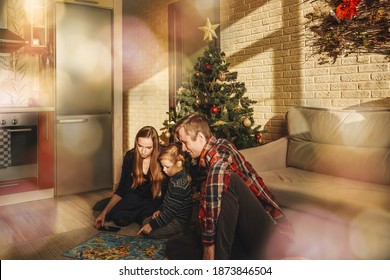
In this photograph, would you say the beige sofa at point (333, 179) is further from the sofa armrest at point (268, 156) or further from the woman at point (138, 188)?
the woman at point (138, 188)

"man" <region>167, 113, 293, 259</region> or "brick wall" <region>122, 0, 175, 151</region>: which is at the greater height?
"brick wall" <region>122, 0, 175, 151</region>

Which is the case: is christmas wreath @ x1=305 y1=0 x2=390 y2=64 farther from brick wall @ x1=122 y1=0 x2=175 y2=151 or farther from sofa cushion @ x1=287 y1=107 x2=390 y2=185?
brick wall @ x1=122 y1=0 x2=175 y2=151

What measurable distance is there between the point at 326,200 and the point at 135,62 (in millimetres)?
4585

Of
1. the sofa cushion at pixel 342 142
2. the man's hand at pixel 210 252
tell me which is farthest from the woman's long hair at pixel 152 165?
the man's hand at pixel 210 252

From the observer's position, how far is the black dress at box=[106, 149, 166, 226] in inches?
117

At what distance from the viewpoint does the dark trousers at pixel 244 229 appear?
1.69 meters

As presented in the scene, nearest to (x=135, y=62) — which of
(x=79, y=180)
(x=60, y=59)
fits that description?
(x=60, y=59)

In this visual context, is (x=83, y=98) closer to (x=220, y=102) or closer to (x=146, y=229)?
(x=220, y=102)

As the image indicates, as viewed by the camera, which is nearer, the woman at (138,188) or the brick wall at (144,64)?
the woman at (138,188)

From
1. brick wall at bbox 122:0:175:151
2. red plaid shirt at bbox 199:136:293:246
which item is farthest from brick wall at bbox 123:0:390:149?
red plaid shirt at bbox 199:136:293:246

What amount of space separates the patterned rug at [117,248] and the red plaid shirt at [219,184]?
0.78m

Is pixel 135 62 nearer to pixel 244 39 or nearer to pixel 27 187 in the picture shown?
pixel 244 39

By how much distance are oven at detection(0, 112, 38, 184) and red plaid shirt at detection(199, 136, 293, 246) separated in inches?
98.1

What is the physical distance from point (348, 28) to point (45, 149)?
3.09 m
